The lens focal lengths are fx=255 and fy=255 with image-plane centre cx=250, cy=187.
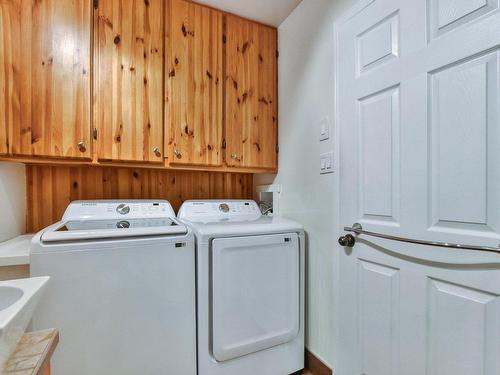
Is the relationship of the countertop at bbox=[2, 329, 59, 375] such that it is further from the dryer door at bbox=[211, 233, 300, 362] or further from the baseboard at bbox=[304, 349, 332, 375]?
the baseboard at bbox=[304, 349, 332, 375]

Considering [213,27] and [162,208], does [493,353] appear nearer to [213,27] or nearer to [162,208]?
[162,208]

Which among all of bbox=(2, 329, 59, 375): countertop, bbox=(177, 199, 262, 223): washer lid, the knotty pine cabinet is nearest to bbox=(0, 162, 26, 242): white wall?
the knotty pine cabinet

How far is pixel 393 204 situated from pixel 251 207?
3.62 ft

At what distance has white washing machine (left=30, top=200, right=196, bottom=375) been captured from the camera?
3.72 ft

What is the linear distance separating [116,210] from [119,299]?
0.62m

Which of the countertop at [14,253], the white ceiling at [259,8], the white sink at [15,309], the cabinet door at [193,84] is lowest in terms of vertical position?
the countertop at [14,253]

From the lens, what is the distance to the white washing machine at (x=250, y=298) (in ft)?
4.52

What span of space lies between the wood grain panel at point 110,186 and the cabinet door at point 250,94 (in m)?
0.38

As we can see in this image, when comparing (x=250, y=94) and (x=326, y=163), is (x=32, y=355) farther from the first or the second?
(x=250, y=94)

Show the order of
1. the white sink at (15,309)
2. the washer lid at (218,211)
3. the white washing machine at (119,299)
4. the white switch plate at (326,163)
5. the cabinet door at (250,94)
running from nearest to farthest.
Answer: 1. the white sink at (15,309)
2. the white washing machine at (119,299)
3. the white switch plate at (326,163)
4. the washer lid at (218,211)
5. the cabinet door at (250,94)

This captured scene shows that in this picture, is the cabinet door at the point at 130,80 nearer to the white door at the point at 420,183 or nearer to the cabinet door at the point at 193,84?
the cabinet door at the point at 193,84

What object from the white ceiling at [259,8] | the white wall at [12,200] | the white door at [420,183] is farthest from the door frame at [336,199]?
the white wall at [12,200]

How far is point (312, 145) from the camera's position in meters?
1.67

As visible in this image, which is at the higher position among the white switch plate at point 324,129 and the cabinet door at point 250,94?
the cabinet door at point 250,94
